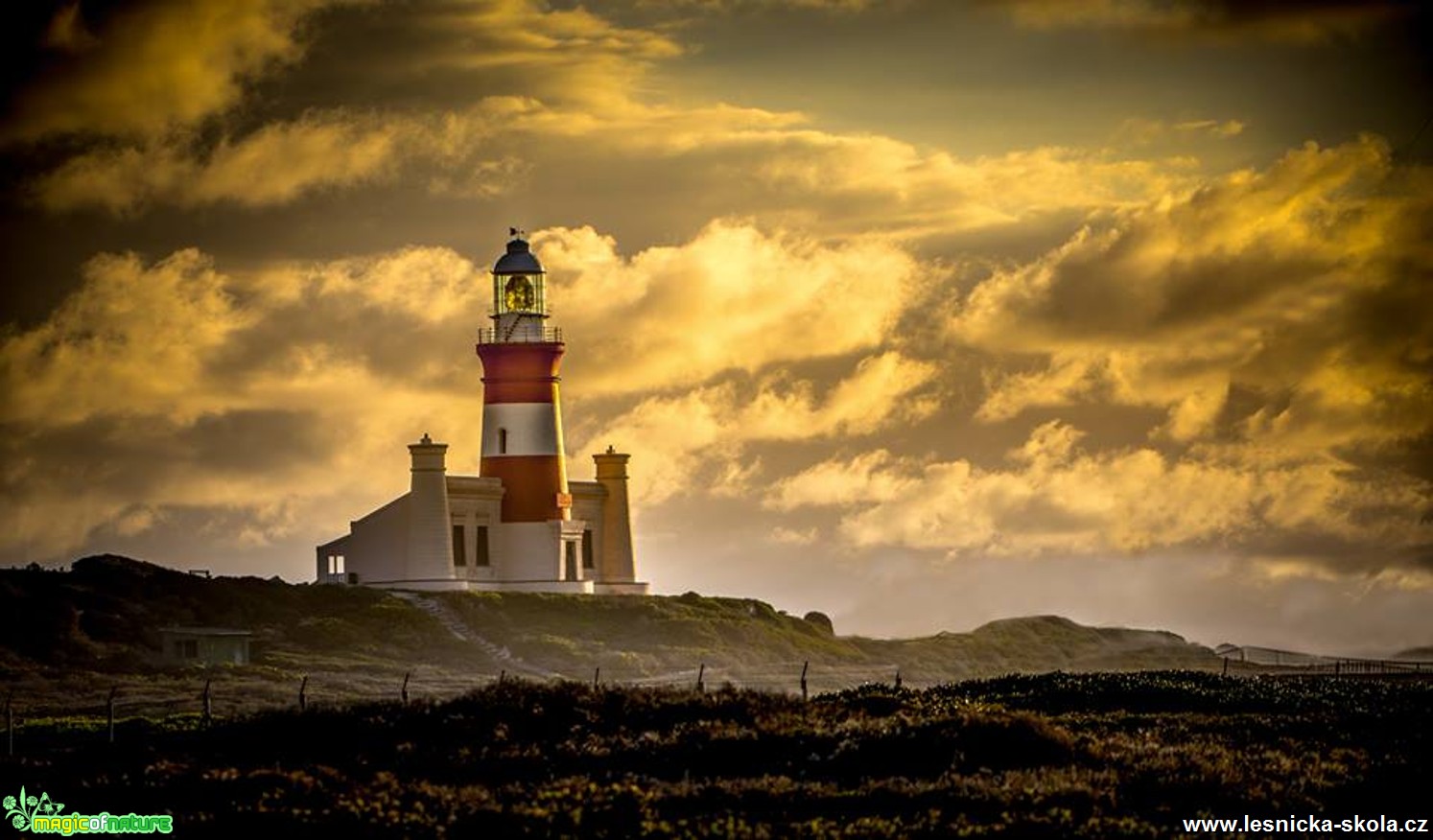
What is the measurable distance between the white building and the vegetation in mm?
40514

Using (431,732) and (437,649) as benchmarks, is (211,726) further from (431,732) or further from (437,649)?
(437,649)

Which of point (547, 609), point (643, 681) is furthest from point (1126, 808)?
point (547, 609)

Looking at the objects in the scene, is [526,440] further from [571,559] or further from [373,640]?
[373,640]

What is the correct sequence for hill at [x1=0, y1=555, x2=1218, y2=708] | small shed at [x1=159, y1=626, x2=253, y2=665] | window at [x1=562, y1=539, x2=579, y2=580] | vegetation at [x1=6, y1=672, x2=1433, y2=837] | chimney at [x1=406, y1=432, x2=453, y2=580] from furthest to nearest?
window at [x1=562, y1=539, x2=579, y2=580] → chimney at [x1=406, y1=432, x2=453, y2=580] → small shed at [x1=159, y1=626, x2=253, y2=665] → hill at [x1=0, y1=555, x2=1218, y2=708] → vegetation at [x1=6, y1=672, x2=1433, y2=837]

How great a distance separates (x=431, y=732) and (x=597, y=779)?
4581 mm

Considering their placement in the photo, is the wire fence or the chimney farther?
the chimney

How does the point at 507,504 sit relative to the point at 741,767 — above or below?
above

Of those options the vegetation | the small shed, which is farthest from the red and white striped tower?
the vegetation

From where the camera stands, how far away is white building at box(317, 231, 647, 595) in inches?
3278

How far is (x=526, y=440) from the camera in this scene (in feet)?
279

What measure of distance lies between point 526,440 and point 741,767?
51778 mm

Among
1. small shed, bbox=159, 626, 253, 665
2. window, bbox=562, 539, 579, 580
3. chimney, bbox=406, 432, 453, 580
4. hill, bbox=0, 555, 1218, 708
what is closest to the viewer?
hill, bbox=0, 555, 1218, 708

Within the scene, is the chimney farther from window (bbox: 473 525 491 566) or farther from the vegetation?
the vegetation

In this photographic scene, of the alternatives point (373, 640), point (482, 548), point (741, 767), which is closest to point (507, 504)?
point (482, 548)
